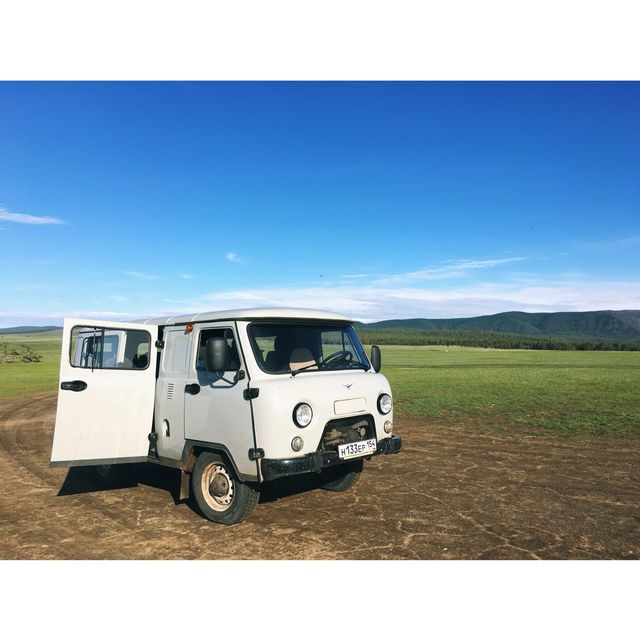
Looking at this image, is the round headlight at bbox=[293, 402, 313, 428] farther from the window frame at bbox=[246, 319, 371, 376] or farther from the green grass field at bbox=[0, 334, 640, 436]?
the green grass field at bbox=[0, 334, 640, 436]

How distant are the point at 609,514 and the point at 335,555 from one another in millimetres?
3826

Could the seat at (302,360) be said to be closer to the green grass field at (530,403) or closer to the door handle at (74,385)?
the door handle at (74,385)

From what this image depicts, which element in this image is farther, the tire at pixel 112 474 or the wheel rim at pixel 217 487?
the tire at pixel 112 474

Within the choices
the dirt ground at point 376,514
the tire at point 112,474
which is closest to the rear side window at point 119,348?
the dirt ground at point 376,514

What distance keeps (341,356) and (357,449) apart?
136cm

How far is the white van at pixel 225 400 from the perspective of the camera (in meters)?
5.86

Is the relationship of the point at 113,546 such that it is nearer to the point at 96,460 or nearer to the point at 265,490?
the point at 96,460

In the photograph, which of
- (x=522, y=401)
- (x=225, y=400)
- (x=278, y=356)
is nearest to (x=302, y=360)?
(x=278, y=356)

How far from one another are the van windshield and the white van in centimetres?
2

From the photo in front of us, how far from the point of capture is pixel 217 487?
6434mm

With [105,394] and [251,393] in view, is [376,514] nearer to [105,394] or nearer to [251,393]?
[251,393]

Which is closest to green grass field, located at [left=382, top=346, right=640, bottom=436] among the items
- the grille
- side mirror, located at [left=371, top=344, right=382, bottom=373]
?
side mirror, located at [left=371, top=344, right=382, bottom=373]

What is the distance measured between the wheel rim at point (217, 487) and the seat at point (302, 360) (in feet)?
5.07

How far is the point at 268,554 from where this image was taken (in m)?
5.38
